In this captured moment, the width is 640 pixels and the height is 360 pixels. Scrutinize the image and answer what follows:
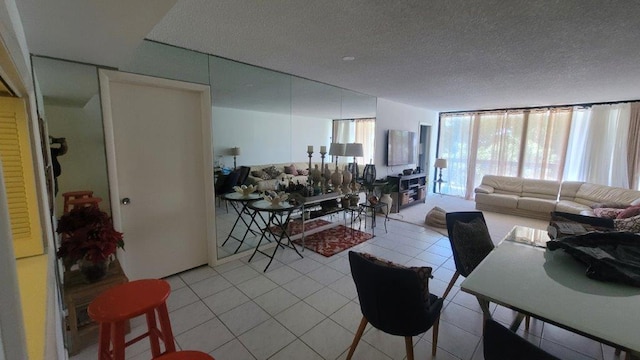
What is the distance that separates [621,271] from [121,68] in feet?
12.9

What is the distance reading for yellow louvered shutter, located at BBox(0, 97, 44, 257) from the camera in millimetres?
1398

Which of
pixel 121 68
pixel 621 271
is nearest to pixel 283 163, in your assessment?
pixel 121 68

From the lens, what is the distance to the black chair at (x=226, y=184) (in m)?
3.28

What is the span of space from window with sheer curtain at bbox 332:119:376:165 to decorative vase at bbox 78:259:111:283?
11.4 ft

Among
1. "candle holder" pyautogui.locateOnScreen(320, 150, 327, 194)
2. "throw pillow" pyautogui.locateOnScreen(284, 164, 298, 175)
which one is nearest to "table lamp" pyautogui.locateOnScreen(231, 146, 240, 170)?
"throw pillow" pyautogui.locateOnScreen(284, 164, 298, 175)

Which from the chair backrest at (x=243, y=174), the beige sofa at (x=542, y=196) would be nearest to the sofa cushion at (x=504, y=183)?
the beige sofa at (x=542, y=196)

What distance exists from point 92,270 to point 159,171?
44.3 inches

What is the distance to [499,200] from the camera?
19.7ft

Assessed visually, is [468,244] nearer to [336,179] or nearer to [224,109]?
[336,179]

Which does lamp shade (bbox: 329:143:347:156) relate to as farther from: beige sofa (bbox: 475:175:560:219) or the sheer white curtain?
the sheer white curtain

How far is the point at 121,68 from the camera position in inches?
95.1

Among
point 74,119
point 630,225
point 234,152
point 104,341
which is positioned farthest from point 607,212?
point 74,119

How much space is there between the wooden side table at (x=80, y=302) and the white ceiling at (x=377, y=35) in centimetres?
166

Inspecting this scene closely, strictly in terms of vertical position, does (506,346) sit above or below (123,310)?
above
